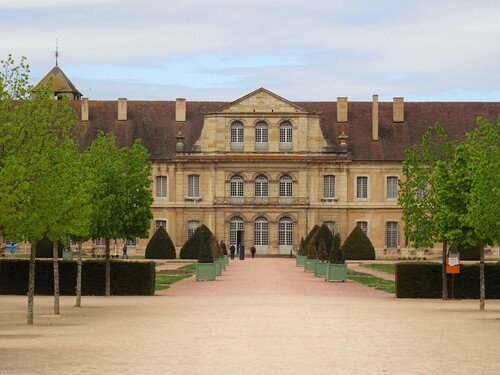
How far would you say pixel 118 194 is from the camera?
31172 millimetres

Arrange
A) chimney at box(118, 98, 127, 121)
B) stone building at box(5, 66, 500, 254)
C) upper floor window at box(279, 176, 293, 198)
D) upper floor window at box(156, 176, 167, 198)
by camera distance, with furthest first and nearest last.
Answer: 1. chimney at box(118, 98, 127, 121)
2. upper floor window at box(279, 176, 293, 198)
3. upper floor window at box(156, 176, 167, 198)
4. stone building at box(5, 66, 500, 254)

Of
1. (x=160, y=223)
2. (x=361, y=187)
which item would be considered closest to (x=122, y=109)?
(x=160, y=223)

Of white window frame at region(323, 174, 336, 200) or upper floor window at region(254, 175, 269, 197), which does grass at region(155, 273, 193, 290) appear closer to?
upper floor window at region(254, 175, 269, 197)

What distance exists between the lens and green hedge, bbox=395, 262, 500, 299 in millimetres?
30969

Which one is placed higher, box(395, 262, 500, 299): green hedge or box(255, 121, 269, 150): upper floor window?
box(255, 121, 269, 150): upper floor window

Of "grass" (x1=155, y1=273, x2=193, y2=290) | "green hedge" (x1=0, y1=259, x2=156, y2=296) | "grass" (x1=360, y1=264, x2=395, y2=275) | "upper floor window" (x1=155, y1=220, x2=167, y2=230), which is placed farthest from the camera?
"upper floor window" (x1=155, y1=220, x2=167, y2=230)

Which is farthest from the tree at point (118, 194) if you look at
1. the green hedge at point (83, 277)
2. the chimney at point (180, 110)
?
the chimney at point (180, 110)

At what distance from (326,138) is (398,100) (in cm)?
504

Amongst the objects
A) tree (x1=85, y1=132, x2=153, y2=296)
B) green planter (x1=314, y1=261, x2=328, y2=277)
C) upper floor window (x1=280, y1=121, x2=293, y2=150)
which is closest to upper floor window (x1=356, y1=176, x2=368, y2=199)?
upper floor window (x1=280, y1=121, x2=293, y2=150)

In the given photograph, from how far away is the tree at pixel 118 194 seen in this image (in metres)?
30.1

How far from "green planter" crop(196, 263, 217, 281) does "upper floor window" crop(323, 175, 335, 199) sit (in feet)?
107

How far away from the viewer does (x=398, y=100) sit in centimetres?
7350

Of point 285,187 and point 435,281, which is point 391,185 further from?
point 435,281

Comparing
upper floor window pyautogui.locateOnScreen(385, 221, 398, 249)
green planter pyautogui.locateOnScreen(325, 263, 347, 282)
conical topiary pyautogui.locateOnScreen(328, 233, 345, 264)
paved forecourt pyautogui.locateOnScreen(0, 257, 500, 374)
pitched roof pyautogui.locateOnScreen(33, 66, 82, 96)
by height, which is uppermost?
pitched roof pyautogui.locateOnScreen(33, 66, 82, 96)
